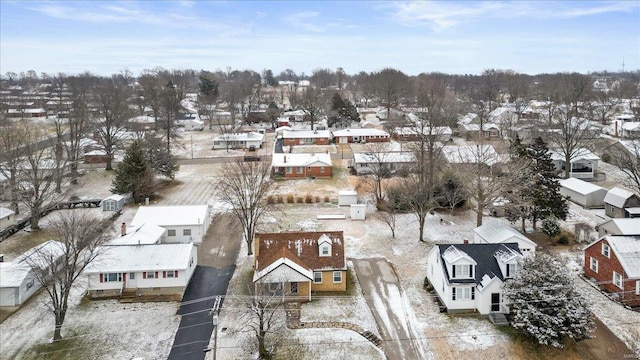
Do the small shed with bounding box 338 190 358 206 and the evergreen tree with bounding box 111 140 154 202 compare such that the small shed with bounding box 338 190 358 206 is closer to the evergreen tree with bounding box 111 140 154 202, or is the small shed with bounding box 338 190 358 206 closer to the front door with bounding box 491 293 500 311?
the evergreen tree with bounding box 111 140 154 202

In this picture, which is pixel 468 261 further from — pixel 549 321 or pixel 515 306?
pixel 549 321

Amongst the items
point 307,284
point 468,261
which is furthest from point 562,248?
point 307,284

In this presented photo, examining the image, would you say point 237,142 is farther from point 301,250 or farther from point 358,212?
point 301,250

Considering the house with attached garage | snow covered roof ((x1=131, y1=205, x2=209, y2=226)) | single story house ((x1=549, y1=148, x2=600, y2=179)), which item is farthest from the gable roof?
single story house ((x1=549, y1=148, x2=600, y2=179))

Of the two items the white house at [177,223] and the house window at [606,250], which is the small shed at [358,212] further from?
the house window at [606,250]

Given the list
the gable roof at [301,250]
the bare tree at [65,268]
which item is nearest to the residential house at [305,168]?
the gable roof at [301,250]

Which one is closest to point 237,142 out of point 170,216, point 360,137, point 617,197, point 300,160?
point 360,137
